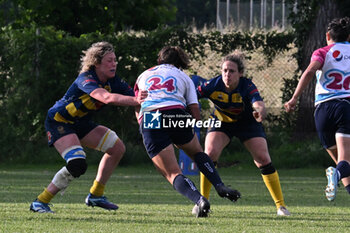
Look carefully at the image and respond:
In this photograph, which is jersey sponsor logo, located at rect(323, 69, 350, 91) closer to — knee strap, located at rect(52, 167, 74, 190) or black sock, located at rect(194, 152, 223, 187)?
black sock, located at rect(194, 152, 223, 187)

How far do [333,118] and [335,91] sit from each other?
265mm

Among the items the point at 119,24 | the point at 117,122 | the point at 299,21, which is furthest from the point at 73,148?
the point at 119,24

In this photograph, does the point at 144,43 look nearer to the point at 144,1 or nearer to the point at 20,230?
the point at 144,1

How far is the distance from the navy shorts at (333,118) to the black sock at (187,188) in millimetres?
1487

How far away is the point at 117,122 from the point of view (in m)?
17.8

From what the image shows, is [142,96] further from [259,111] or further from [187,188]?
[259,111]

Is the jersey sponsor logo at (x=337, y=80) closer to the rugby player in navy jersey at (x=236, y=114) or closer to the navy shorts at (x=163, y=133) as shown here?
the rugby player in navy jersey at (x=236, y=114)

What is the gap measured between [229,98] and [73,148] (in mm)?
1710

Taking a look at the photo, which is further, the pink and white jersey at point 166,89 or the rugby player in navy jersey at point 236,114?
the rugby player in navy jersey at point 236,114

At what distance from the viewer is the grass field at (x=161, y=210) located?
6863 millimetres

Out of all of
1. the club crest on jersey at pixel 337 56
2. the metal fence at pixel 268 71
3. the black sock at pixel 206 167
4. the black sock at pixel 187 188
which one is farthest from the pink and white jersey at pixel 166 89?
the metal fence at pixel 268 71

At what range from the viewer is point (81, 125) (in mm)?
8242

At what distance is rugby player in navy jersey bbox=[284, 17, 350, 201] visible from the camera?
25.3 feet

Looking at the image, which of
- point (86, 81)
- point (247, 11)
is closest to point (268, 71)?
point (86, 81)
